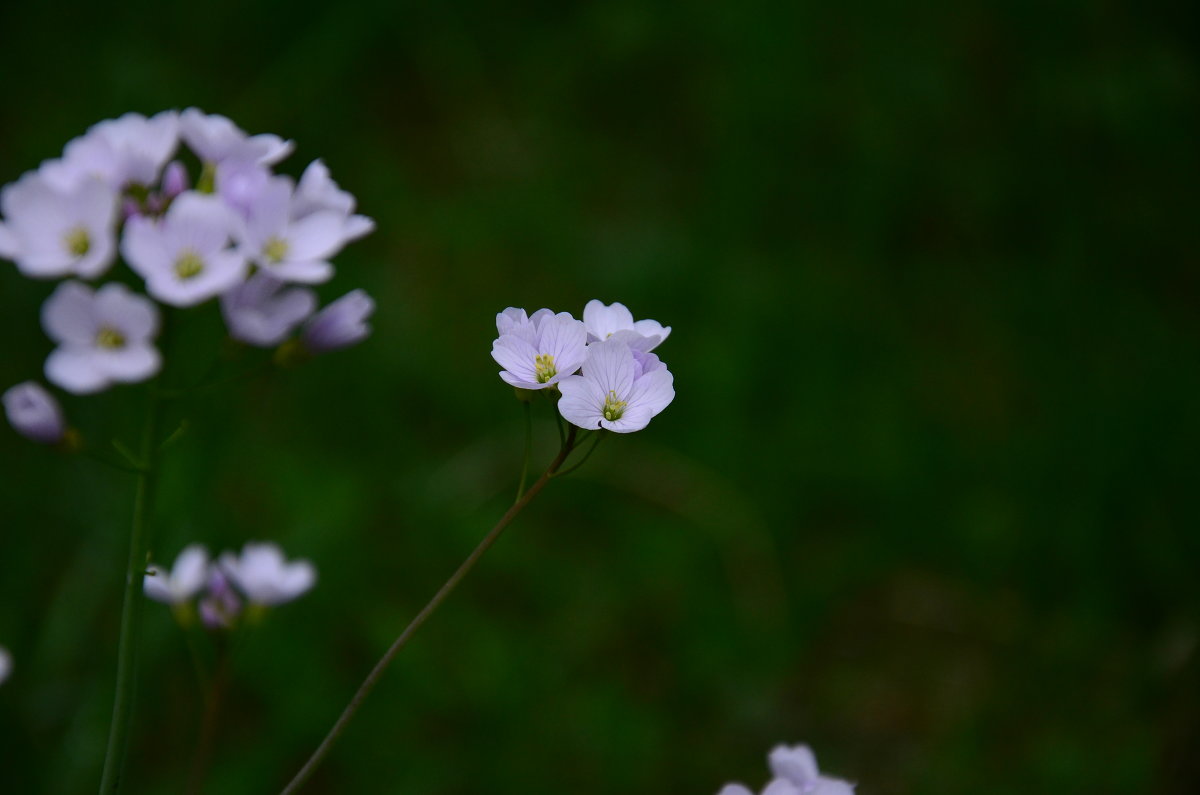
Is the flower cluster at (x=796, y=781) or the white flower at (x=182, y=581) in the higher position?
the white flower at (x=182, y=581)

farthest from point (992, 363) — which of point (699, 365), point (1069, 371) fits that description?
point (699, 365)

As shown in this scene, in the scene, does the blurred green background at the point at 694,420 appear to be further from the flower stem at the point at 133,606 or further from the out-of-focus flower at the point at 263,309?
the out-of-focus flower at the point at 263,309

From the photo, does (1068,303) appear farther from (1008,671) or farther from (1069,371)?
(1008,671)

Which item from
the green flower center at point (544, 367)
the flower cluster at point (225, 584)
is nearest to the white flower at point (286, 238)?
the green flower center at point (544, 367)

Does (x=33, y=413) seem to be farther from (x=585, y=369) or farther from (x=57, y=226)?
(x=585, y=369)

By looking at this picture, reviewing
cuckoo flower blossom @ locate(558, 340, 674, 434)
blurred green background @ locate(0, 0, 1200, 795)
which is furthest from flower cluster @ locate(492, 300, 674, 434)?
blurred green background @ locate(0, 0, 1200, 795)

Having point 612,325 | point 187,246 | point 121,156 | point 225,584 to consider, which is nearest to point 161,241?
point 187,246
